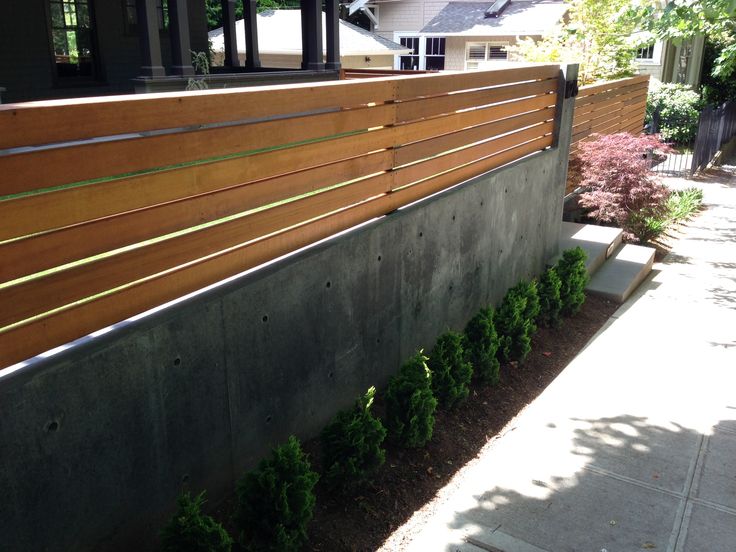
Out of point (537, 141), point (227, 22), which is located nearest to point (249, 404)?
point (537, 141)

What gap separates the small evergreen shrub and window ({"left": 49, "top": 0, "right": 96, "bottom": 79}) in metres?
9.06

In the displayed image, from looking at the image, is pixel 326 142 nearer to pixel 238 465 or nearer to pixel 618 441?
pixel 238 465

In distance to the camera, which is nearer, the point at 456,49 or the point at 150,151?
the point at 150,151

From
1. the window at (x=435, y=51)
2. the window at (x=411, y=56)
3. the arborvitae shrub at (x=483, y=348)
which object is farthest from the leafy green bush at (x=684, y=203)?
the window at (x=411, y=56)

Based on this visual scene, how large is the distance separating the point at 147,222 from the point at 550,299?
187 inches

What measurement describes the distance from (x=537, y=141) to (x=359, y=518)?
530cm

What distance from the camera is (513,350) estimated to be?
6277mm

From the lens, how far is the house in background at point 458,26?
28.3 metres

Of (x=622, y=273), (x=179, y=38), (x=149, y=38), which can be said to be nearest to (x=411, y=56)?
(x=179, y=38)

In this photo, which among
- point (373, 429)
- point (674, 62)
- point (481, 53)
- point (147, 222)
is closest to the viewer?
point (147, 222)

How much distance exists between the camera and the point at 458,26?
29.9 metres

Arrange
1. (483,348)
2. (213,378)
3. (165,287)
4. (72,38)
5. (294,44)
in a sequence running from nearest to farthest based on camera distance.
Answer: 1. (165,287)
2. (213,378)
3. (483,348)
4. (72,38)
5. (294,44)

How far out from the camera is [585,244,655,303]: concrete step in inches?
318

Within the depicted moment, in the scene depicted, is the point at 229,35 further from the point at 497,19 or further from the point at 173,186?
the point at 497,19
